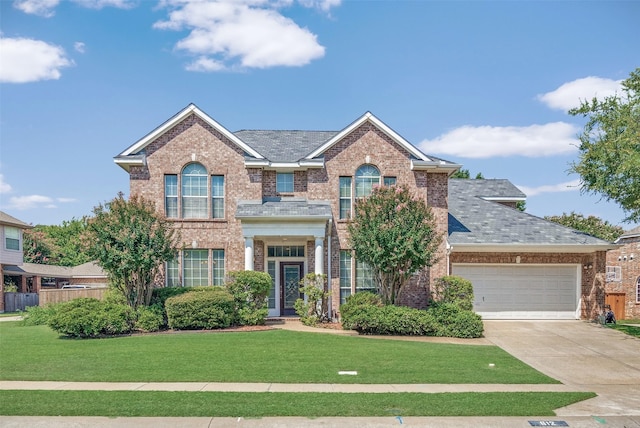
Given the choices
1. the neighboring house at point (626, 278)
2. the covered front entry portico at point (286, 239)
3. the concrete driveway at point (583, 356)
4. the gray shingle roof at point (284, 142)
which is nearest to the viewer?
the concrete driveway at point (583, 356)

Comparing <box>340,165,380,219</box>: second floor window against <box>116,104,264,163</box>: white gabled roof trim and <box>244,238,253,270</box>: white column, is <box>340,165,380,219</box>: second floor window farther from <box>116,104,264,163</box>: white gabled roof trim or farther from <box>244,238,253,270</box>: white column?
<box>244,238,253,270</box>: white column

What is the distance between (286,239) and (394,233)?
5591 mm

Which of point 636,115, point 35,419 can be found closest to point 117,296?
point 35,419

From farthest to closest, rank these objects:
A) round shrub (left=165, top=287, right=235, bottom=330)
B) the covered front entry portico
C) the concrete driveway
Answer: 1. the covered front entry portico
2. round shrub (left=165, top=287, right=235, bottom=330)
3. the concrete driveway

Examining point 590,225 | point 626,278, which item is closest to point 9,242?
point 626,278

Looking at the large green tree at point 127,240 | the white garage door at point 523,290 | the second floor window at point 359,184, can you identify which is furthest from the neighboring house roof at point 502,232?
the large green tree at point 127,240

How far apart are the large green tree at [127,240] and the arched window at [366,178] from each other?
7849mm

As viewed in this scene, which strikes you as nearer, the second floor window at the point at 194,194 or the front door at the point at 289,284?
the second floor window at the point at 194,194

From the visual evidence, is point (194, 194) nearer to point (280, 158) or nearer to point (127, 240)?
point (280, 158)

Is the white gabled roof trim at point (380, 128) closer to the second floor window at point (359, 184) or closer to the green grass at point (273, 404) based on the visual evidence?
the second floor window at point (359, 184)

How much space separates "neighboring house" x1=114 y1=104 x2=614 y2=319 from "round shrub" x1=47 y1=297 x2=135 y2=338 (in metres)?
4.01

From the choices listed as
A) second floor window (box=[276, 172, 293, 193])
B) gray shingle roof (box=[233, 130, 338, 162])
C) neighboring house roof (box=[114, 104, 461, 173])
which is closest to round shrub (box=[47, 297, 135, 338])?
neighboring house roof (box=[114, 104, 461, 173])

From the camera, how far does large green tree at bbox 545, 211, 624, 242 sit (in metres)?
45.6

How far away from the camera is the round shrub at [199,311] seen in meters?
18.1
